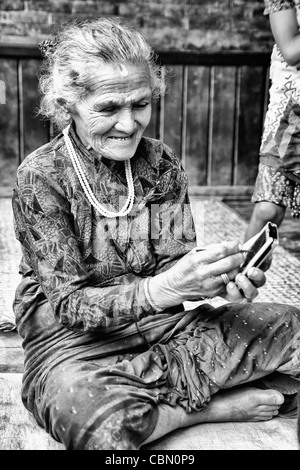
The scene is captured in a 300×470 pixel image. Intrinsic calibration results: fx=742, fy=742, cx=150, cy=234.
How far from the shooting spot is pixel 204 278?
174 centimetres

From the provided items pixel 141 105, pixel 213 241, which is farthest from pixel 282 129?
pixel 141 105

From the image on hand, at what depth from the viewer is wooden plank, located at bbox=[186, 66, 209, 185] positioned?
4.74 metres

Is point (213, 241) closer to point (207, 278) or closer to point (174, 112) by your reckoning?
point (174, 112)

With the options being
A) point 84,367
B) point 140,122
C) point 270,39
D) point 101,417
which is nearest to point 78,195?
point 140,122

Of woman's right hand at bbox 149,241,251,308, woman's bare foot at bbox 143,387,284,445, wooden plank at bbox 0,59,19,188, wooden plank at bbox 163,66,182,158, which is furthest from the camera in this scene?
wooden plank at bbox 163,66,182,158

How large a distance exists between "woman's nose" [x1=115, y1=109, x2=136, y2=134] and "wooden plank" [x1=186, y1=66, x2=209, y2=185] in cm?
292

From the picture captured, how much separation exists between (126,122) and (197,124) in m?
3.00

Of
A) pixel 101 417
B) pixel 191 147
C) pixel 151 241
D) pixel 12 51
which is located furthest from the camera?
pixel 191 147

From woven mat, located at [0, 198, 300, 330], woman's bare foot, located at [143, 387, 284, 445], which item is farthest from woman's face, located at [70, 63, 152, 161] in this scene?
woven mat, located at [0, 198, 300, 330]

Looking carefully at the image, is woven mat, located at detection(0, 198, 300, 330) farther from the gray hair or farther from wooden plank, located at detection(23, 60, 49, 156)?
the gray hair

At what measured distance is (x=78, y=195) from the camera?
1953mm

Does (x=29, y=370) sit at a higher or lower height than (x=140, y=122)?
lower

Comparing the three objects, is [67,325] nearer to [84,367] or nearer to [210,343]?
[84,367]
